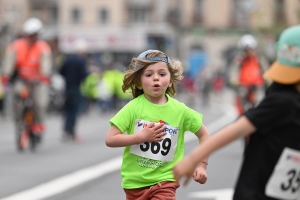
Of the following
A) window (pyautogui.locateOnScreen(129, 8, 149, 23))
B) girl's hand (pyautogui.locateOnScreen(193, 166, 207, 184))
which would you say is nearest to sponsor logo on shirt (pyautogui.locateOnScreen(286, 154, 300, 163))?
girl's hand (pyautogui.locateOnScreen(193, 166, 207, 184))

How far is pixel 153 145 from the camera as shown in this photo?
5680 mm

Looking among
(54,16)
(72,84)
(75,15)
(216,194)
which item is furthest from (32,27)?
(54,16)

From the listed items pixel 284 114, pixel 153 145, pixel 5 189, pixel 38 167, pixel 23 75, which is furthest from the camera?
pixel 23 75

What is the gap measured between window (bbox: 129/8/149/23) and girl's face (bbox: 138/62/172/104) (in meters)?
76.9

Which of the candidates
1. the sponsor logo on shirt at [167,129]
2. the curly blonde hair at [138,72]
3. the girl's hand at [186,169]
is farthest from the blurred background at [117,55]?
the girl's hand at [186,169]

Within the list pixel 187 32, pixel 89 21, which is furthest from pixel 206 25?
pixel 89 21

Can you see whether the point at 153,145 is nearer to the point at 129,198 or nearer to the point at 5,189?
the point at 129,198

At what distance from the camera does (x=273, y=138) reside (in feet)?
14.1

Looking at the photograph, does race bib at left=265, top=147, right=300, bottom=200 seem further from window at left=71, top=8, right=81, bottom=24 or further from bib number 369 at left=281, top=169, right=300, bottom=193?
window at left=71, top=8, right=81, bottom=24

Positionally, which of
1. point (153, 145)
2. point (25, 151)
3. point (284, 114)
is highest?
point (284, 114)

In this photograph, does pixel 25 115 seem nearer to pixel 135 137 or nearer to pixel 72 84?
pixel 72 84

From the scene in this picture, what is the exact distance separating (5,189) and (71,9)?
7178cm

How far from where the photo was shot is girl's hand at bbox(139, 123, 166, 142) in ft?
18.0

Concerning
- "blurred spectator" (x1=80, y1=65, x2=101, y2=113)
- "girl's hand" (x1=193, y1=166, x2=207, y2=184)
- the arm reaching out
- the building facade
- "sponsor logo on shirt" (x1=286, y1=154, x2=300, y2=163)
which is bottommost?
the building facade
